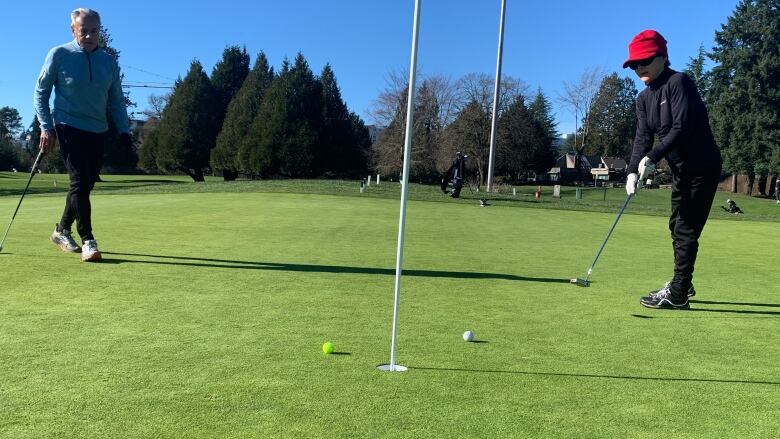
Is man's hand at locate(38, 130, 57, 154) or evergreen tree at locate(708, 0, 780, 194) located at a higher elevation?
evergreen tree at locate(708, 0, 780, 194)

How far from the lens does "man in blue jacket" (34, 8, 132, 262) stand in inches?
233

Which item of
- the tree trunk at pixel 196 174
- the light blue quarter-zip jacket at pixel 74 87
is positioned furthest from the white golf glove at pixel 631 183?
the tree trunk at pixel 196 174

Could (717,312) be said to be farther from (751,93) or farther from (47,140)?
(751,93)

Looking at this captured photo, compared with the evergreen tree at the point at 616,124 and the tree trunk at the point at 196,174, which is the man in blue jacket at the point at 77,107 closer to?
the tree trunk at the point at 196,174

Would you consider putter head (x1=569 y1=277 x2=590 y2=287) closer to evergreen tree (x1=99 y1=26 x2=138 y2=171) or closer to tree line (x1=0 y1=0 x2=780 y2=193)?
tree line (x1=0 y1=0 x2=780 y2=193)

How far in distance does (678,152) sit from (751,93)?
5979 centimetres

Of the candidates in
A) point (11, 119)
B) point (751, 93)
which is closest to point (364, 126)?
point (751, 93)

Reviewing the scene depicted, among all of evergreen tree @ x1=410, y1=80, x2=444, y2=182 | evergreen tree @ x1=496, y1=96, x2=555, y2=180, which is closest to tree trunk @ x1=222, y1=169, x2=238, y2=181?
evergreen tree @ x1=410, y1=80, x2=444, y2=182

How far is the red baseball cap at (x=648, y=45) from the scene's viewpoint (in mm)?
4953

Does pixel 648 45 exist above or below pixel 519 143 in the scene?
below

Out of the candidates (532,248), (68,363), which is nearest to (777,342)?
(68,363)

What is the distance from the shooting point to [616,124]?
297ft

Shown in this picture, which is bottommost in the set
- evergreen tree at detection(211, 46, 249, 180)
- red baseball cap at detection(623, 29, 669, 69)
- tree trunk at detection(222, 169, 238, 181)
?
tree trunk at detection(222, 169, 238, 181)

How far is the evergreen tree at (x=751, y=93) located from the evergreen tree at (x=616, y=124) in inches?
1022
